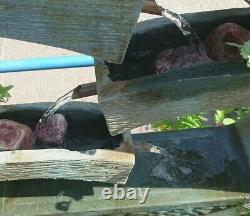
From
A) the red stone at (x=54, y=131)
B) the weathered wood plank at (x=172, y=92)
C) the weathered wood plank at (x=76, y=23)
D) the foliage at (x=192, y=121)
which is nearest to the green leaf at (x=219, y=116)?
the foliage at (x=192, y=121)

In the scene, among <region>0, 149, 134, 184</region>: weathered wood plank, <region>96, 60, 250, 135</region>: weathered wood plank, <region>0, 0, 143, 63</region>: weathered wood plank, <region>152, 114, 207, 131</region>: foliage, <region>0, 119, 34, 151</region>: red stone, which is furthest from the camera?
<region>152, 114, 207, 131</region>: foliage

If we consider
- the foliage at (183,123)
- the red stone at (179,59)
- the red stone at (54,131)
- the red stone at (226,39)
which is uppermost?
the red stone at (226,39)

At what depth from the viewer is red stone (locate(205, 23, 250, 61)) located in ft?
6.05

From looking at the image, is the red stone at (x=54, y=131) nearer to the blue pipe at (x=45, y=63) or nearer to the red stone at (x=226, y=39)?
the blue pipe at (x=45, y=63)

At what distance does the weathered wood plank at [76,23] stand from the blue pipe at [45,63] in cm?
72

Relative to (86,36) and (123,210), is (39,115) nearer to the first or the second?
(123,210)

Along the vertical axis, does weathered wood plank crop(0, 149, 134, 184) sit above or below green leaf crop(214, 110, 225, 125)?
above

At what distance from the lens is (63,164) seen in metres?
1.80

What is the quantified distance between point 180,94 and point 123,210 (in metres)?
0.74

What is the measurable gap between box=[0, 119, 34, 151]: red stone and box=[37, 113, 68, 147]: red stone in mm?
65

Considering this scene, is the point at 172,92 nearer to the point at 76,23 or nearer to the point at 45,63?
the point at 76,23

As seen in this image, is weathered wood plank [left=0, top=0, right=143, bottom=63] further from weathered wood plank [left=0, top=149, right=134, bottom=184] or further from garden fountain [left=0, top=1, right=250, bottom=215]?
weathered wood plank [left=0, top=149, right=134, bottom=184]

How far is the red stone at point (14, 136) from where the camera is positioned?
1.99m

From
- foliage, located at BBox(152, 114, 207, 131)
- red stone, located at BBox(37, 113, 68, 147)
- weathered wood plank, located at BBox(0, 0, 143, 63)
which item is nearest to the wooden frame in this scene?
weathered wood plank, located at BBox(0, 0, 143, 63)
